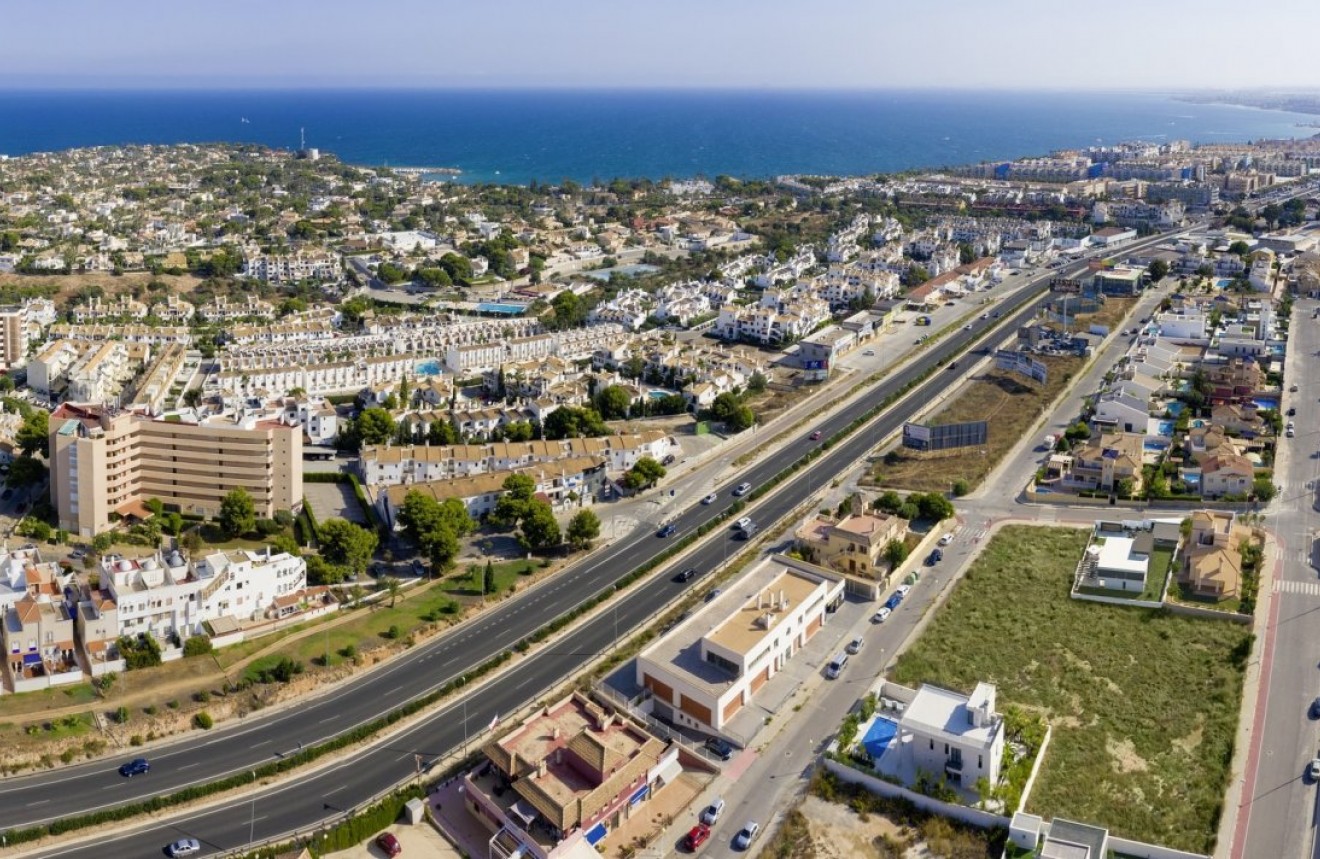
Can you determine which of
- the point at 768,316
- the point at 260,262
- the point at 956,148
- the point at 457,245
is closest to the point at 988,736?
the point at 768,316

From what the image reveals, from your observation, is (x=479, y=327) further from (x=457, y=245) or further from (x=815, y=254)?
(x=815, y=254)

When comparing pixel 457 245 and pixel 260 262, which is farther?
pixel 457 245

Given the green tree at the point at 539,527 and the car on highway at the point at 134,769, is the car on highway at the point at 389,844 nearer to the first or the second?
the car on highway at the point at 134,769

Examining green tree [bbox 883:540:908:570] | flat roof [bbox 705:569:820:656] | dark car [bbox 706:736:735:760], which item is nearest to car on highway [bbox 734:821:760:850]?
dark car [bbox 706:736:735:760]

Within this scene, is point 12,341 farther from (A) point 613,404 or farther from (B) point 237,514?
(A) point 613,404

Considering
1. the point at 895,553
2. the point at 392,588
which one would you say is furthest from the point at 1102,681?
the point at 392,588

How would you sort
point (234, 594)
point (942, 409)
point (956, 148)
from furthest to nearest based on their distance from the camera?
point (956, 148)
point (942, 409)
point (234, 594)
